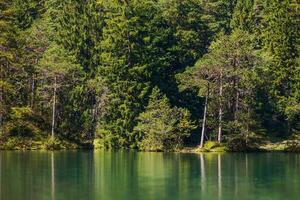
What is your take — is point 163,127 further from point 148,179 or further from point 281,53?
point 148,179

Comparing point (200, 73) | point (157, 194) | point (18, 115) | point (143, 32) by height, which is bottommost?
point (157, 194)

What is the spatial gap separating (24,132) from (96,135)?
9568mm

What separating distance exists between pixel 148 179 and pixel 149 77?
4048 centimetres

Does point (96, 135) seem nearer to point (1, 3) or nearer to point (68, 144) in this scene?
point (68, 144)

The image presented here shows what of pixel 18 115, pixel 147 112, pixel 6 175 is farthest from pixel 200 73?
pixel 6 175

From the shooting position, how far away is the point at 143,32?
80188mm

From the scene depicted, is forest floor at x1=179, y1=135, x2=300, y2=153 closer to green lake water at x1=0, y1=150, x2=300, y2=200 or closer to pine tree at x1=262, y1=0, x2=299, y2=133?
pine tree at x1=262, y1=0, x2=299, y2=133

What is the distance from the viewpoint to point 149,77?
78.4 metres

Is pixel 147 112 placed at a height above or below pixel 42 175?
above

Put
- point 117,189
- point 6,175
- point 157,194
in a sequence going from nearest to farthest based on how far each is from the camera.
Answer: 1. point 157,194
2. point 117,189
3. point 6,175

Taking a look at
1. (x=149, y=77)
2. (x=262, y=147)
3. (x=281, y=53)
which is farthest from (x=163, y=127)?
(x=281, y=53)

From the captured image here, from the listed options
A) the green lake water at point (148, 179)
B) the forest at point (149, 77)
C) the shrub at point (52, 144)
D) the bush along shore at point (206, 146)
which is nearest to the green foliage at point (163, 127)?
the forest at point (149, 77)

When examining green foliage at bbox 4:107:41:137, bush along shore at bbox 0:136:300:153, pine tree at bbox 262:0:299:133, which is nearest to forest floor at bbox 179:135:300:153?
bush along shore at bbox 0:136:300:153

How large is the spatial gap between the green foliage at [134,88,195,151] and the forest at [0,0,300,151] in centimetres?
13
